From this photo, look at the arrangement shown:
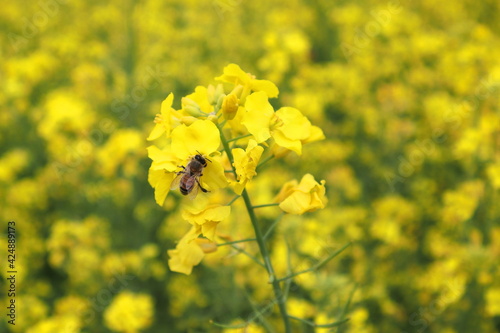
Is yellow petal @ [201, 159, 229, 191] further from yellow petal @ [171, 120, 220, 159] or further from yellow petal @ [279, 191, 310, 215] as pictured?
yellow petal @ [279, 191, 310, 215]

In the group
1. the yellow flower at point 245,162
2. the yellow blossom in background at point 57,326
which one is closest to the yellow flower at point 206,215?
the yellow flower at point 245,162

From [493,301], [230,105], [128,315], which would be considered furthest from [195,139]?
[493,301]

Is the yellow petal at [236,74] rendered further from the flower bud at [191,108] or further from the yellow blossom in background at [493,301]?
the yellow blossom in background at [493,301]

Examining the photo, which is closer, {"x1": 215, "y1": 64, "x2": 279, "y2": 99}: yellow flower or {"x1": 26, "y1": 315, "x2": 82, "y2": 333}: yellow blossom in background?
{"x1": 215, "y1": 64, "x2": 279, "y2": 99}: yellow flower

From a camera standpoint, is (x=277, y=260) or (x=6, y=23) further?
(x=6, y=23)

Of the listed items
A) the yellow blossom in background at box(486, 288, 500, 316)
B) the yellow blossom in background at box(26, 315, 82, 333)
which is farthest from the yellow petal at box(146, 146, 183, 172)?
the yellow blossom in background at box(486, 288, 500, 316)

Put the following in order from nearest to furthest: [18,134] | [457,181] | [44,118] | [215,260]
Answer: [215,260]
[457,181]
[44,118]
[18,134]

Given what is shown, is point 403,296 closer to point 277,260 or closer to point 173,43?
point 277,260

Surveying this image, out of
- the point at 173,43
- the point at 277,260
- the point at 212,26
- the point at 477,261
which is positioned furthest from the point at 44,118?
the point at 477,261
